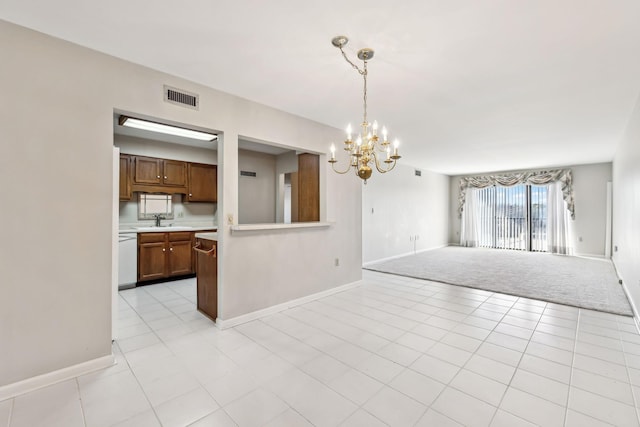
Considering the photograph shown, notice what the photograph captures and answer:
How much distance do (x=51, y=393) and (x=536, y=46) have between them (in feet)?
14.1

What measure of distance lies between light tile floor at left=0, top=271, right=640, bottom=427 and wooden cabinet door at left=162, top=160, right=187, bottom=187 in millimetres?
2538

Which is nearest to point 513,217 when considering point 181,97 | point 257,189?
point 257,189

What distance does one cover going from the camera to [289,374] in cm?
207

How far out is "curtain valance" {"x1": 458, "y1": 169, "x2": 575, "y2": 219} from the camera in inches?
293

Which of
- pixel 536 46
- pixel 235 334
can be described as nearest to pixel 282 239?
pixel 235 334

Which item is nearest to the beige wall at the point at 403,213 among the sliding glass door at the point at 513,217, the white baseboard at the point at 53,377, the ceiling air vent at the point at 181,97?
the sliding glass door at the point at 513,217

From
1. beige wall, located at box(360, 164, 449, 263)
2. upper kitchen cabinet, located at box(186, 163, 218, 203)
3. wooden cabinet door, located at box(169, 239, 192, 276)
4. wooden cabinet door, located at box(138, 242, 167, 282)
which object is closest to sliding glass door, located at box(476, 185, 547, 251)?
beige wall, located at box(360, 164, 449, 263)

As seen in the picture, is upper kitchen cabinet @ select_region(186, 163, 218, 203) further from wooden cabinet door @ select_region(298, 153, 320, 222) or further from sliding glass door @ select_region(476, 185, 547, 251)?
sliding glass door @ select_region(476, 185, 547, 251)

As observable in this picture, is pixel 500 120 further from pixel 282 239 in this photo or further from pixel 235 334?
pixel 235 334

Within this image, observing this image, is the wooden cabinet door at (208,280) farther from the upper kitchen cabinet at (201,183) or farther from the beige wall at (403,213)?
the beige wall at (403,213)

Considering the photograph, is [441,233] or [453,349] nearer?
[453,349]

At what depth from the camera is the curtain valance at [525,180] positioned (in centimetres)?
745

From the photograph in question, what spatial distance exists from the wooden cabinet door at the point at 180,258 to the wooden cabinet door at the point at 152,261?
11cm

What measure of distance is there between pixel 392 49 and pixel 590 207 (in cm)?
828
